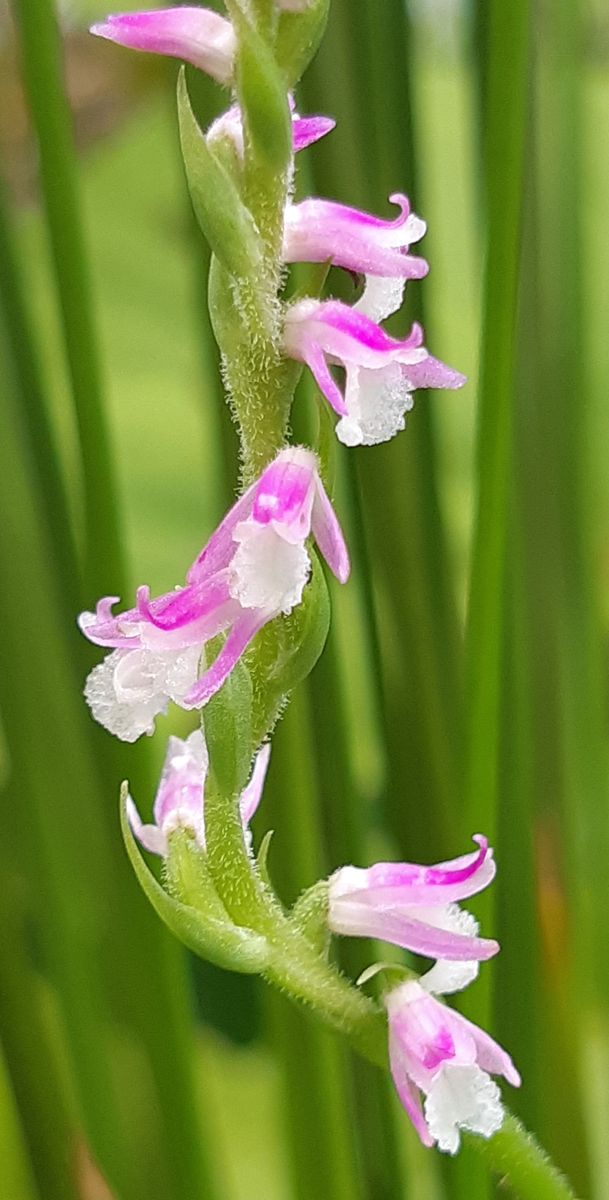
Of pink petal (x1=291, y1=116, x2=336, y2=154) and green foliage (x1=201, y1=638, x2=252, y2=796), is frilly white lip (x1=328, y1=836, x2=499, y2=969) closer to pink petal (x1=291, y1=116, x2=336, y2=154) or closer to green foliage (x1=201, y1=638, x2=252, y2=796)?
green foliage (x1=201, y1=638, x2=252, y2=796)

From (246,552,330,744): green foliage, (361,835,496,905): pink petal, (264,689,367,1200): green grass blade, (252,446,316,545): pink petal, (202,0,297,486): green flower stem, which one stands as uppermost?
(202,0,297,486): green flower stem

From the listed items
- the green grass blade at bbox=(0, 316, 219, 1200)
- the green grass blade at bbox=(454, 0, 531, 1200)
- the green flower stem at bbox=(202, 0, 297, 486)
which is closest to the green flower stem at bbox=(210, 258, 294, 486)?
the green flower stem at bbox=(202, 0, 297, 486)

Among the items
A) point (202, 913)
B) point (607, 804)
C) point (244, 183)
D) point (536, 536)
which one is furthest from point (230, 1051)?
point (244, 183)

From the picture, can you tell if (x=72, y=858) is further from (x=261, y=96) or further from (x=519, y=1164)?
(x=261, y=96)

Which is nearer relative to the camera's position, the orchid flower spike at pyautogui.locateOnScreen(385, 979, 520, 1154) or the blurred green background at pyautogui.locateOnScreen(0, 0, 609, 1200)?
→ the orchid flower spike at pyautogui.locateOnScreen(385, 979, 520, 1154)

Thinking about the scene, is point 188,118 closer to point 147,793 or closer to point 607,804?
point 147,793

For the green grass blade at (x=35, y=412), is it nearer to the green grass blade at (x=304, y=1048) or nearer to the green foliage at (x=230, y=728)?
the green grass blade at (x=304, y=1048)

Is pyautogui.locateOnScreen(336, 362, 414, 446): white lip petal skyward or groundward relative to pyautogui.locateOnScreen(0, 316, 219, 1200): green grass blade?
skyward
